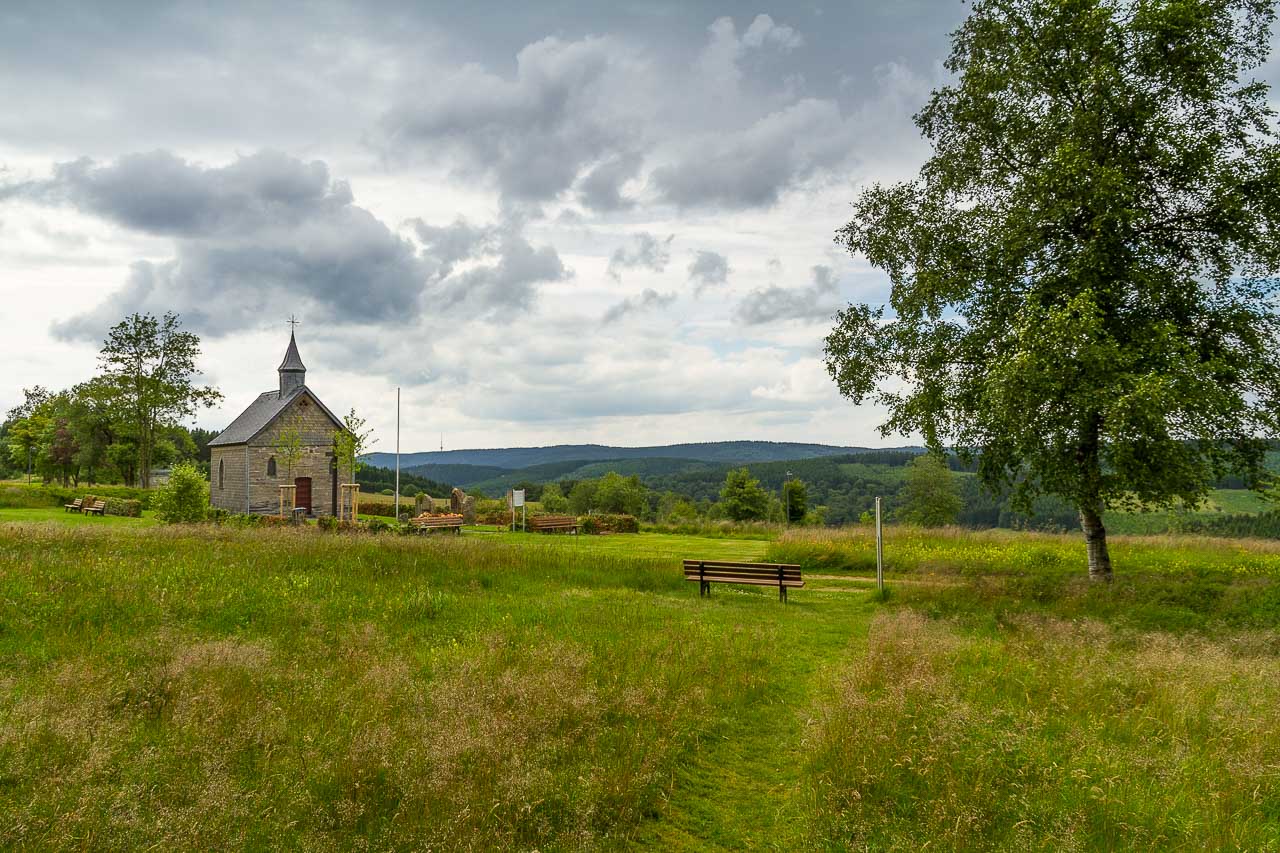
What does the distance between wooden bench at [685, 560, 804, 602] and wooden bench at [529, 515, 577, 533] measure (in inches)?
797

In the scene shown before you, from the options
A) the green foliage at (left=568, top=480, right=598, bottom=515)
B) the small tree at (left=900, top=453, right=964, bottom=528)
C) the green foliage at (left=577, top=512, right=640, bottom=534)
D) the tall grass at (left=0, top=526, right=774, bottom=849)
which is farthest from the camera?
the green foliage at (left=568, top=480, right=598, bottom=515)

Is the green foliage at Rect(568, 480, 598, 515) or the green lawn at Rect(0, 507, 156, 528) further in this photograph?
the green foliage at Rect(568, 480, 598, 515)

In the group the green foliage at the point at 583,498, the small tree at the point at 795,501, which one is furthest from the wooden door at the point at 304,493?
the green foliage at the point at 583,498

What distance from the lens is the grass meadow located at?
4734mm

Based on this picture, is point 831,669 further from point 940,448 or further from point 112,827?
point 940,448

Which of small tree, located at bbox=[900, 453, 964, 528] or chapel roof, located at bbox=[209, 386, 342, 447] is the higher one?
chapel roof, located at bbox=[209, 386, 342, 447]

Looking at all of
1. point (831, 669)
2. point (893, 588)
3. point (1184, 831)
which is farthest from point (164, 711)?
point (893, 588)

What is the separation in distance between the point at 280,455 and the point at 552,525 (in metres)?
17.3

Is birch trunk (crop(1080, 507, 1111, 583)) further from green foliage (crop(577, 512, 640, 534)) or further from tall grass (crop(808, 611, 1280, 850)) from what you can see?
green foliage (crop(577, 512, 640, 534))

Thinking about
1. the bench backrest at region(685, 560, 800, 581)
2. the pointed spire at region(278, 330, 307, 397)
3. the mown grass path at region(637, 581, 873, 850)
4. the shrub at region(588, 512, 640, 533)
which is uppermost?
the pointed spire at region(278, 330, 307, 397)

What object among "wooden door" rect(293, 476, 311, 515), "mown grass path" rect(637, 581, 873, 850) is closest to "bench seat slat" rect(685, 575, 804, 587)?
"mown grass path" rect(637, 581, 873, 850)

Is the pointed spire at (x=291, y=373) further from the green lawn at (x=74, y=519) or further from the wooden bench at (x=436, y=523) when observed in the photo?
the wooden bench at (x=436, y=523)

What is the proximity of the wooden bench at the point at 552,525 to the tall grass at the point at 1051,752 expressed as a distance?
28295 mm

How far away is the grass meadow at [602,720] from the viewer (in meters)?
4.73
